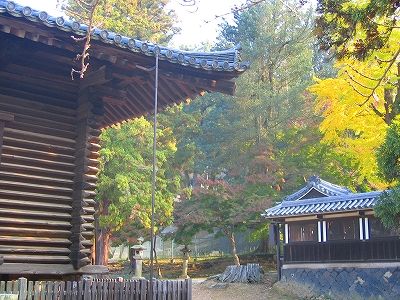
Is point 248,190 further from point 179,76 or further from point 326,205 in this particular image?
point 179,76

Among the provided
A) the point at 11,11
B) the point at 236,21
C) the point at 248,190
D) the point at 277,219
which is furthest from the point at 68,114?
the point at 236,21

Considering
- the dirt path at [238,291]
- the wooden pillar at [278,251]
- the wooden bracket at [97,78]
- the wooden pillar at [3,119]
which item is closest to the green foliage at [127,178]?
the dirt path at [238,291]

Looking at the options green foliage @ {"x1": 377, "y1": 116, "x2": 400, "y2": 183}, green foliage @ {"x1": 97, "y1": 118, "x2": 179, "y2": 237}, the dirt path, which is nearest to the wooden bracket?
green foliage @ {"x1": 377, "y1": 116, "x2": 400, "y2": 183}

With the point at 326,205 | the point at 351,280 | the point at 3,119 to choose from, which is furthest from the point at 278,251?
the point at 3,119

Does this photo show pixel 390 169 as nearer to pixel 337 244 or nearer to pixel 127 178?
pixel 337 244

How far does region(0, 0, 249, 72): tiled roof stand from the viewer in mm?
6775

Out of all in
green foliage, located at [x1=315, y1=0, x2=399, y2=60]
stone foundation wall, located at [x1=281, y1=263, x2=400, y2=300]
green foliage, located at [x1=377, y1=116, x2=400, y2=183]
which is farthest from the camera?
stone foundation wall, located at [x1=281, y1=263, x2=400, y2=300]

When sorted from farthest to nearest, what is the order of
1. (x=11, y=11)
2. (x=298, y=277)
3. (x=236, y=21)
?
(x=236, y=21) → (x=298, y=277) → (x=11, y=11)

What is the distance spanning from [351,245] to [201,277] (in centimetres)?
1316

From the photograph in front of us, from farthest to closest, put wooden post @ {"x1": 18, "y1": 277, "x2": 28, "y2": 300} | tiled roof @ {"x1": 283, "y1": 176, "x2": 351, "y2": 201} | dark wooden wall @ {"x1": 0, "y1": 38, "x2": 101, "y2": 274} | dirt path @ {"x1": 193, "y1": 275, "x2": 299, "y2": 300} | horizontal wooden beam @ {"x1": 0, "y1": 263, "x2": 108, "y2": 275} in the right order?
tiled roof @ {"x1": 283, "y1": 176, "x2": 351, "y2": 201}, dirt path @ {"x1": 193, "y1": 275, "x2": 299, "y2": 300}, dark wooden wall @ {"x1": 0, "y1": 38, "x2": 101, "y2": 274}, horizontal wooden beam @ {"x1": 0, "y1": 263, "x2": 108, "y2": 275}, wooden post @ {"x1": 18, "y1": 277, "x2": 28, "y2": 300}

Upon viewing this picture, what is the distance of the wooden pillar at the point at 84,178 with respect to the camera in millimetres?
8523

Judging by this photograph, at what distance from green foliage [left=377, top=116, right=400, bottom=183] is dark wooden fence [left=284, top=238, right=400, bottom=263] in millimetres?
13331

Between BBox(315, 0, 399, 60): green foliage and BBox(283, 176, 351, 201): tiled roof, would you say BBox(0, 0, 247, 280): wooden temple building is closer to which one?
BBox(315, 0, 399, 60): green foliage

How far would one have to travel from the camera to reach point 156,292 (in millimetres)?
8430
